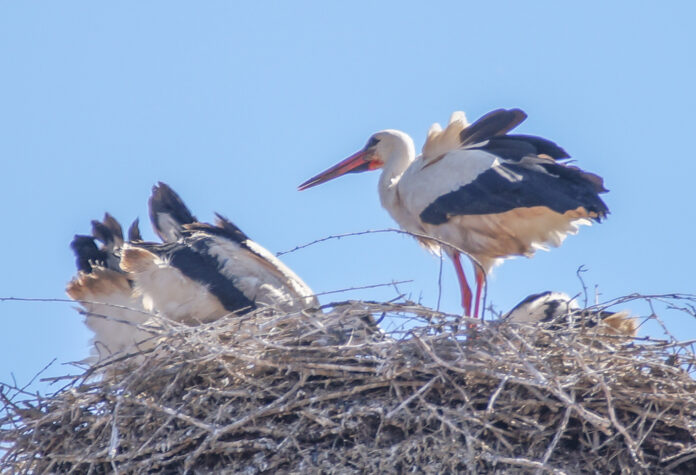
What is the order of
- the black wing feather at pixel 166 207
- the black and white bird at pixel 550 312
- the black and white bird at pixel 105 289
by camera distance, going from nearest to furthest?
1. the black and white bird at pixel 550 312
2. the black and white bird at pixel 105 289
3. the black wing feather at pixel 166 207

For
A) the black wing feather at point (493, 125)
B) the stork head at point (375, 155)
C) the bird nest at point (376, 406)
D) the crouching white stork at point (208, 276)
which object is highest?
the stork head at point (375, 155)

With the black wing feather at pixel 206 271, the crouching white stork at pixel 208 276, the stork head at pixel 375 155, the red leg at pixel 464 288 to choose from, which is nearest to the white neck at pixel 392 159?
the stork head at pixel 375 155

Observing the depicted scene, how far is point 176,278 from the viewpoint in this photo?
6.94 m

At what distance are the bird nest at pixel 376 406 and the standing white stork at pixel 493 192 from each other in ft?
5.88

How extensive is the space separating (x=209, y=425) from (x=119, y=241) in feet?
7.68

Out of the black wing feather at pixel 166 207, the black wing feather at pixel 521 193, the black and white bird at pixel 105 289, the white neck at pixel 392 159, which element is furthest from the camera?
the white neck at pixel 392 159

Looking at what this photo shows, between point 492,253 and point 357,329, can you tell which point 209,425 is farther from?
point 492,253

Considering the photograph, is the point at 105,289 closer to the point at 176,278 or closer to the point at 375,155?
the point at 176,278

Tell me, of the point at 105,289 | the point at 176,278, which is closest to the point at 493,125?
the point at 176,278

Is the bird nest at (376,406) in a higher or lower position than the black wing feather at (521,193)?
lower

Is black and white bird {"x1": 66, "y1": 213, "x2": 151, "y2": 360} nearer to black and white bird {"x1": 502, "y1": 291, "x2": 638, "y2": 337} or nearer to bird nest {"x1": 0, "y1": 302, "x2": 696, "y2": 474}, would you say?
bird nest {"x1": 0, "y1": 302, "x2": 696, "y2": 474}

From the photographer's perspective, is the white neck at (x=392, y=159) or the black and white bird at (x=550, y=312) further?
the white neck at (x=392, y=159)

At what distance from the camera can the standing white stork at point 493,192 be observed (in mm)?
7145

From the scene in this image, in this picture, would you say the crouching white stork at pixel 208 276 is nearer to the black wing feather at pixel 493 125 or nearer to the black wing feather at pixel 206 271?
the black wing feather at pixel 206 271
